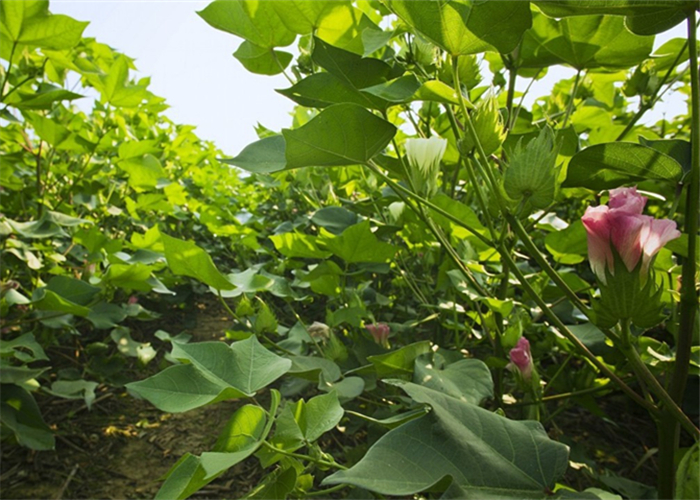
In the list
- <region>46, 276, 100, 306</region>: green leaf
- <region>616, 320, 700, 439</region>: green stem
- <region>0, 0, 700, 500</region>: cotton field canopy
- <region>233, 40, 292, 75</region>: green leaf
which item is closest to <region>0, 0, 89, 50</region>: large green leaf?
<region>0, 0, 700, 500</region>: cotton field canopy

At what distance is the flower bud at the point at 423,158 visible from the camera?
0.62 m

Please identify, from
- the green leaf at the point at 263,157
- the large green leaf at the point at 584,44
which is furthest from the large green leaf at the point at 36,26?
the large green leaf at the point at 584,44

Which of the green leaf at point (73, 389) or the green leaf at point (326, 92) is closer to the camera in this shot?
the green leaf at point (326, 92)

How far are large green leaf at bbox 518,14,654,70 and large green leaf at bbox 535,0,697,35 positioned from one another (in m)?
0.26

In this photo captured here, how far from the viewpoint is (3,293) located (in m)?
1.09

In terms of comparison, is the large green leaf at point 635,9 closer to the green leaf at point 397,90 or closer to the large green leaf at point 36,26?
the green leaf at point 397,90

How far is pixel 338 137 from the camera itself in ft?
1.60

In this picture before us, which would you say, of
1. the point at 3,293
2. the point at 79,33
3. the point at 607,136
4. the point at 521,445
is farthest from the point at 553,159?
the point at 3,293

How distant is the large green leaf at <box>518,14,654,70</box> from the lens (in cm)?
62

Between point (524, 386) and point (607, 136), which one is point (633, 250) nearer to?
point (524, 386)

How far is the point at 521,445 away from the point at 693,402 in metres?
0.78

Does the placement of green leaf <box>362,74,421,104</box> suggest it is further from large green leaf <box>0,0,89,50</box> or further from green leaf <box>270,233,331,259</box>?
large green leaf <box>0,0,89,50</box>

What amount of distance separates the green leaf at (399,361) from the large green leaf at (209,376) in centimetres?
15

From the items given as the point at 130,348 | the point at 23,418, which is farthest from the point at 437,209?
the point at 130,348
